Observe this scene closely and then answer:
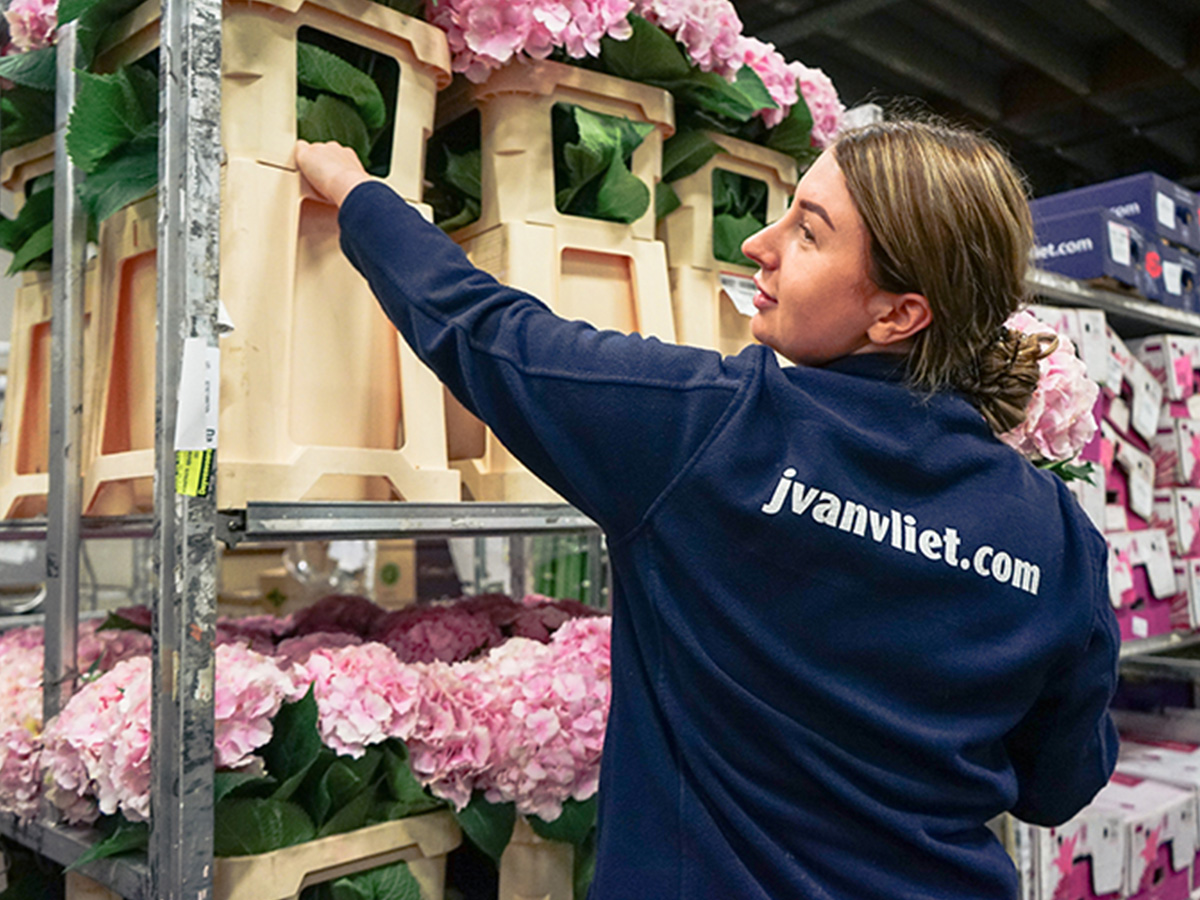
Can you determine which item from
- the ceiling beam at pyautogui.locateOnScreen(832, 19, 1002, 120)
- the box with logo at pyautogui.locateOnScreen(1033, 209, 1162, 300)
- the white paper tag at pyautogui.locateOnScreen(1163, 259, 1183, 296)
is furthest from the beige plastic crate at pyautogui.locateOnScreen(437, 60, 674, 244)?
the ceiling beam at pyautogui.locateOnScreen(832, 19, 1002, 120)

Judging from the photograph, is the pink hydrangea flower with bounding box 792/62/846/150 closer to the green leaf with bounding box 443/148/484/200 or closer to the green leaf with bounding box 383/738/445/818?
the green leaf with bounding box 443/148/484/200

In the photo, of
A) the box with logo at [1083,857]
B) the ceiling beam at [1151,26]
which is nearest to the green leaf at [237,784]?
the box with logo at [1083,857]

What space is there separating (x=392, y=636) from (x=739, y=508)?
0.83 m

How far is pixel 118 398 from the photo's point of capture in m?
1.25

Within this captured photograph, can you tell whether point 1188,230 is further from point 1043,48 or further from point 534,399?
point 534,399

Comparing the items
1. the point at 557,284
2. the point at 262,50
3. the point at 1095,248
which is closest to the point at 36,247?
the point at 262,50

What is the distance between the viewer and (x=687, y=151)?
1.57m

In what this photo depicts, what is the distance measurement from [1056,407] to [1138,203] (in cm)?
190

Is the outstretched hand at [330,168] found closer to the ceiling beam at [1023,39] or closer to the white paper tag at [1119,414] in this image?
the white paper tag at [1119,414]

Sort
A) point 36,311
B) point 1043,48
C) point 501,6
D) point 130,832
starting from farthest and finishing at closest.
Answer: point 1043,48, point 36,311, point 501,6, point 130,832

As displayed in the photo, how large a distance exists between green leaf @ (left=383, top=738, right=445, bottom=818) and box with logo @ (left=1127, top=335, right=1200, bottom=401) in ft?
8.04

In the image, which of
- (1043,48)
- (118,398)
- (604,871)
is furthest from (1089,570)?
(1043,48)

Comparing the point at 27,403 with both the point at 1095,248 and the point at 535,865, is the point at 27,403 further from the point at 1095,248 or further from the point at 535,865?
the point at 1095,248

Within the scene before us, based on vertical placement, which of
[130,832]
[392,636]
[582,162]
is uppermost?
[582,162]
